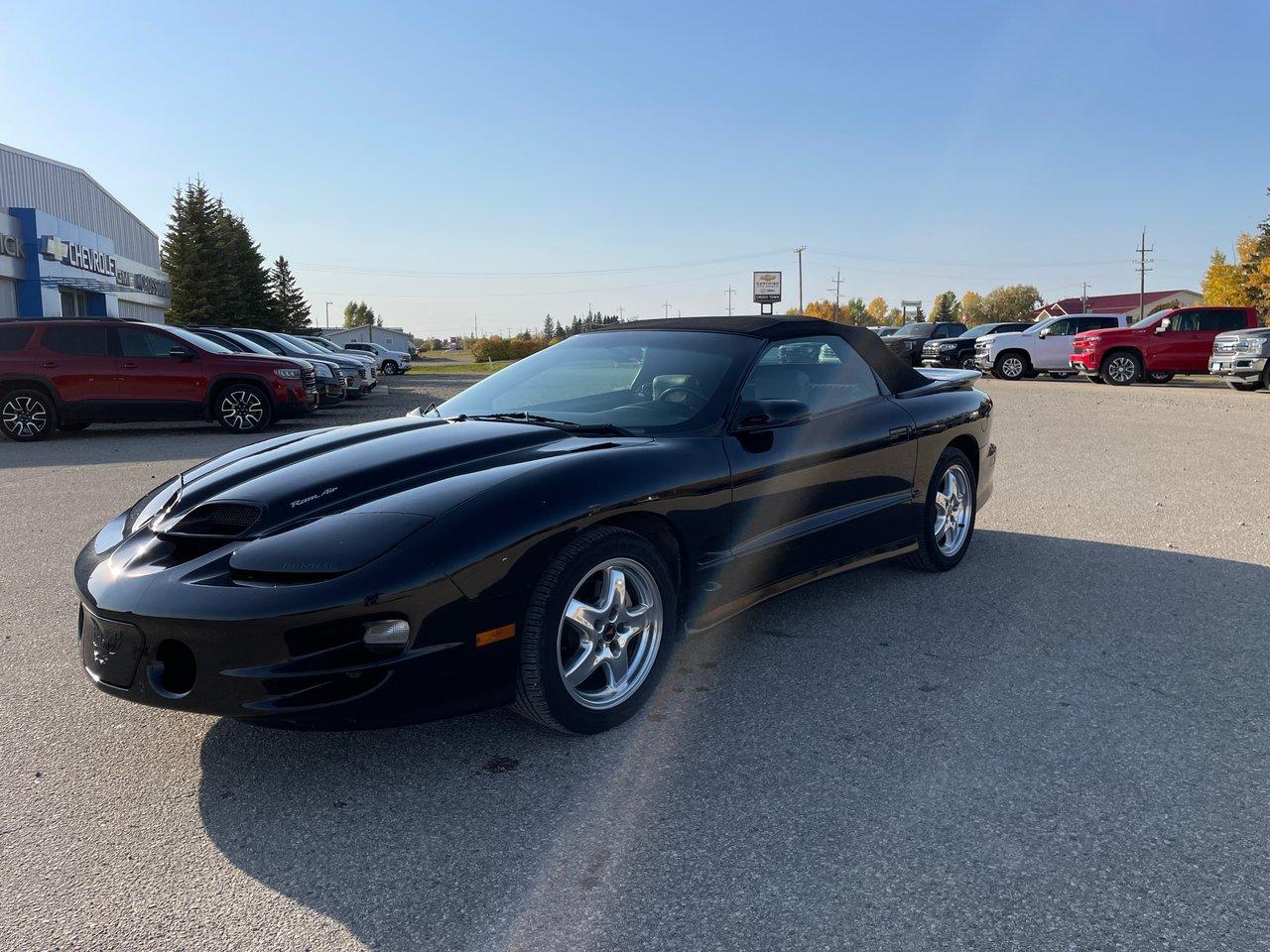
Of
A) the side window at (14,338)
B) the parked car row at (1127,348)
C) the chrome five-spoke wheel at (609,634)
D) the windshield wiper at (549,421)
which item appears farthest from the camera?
the parked car row at (1127,348)

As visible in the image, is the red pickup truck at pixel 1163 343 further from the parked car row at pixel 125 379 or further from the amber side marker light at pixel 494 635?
the amber side marker light at pixel 494 635

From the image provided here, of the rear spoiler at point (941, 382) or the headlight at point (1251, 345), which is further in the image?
the headlight at point (1251, 345)

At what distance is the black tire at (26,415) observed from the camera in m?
12.2

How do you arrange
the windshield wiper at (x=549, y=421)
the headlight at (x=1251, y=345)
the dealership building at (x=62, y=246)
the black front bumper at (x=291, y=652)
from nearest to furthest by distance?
the black front bumper at (x=291, y=652)
the windshield wiper at (x=549, y=421)
the headlight at (x=1251, y=345)
the dealership building at (x=62, y=246)

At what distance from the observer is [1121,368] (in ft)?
72.5

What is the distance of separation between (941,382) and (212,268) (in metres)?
52.7

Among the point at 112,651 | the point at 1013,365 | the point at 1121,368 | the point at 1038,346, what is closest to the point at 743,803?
the point at 112,651

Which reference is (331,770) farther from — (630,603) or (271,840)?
(630,603)

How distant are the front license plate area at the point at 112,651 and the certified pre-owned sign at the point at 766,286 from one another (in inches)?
3242

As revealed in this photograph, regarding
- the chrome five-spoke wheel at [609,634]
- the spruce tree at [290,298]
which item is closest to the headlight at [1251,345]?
the chrome five-spoke wheel at [609,634]

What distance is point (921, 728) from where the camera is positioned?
10.1 feet

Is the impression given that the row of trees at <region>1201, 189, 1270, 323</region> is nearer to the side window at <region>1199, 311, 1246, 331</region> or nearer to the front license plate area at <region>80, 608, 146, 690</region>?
the side window at <region>1199, 311, 1246, 331</region>

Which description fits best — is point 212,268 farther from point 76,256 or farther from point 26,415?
point 26,415

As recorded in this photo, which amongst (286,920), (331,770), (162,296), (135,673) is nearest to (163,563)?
(135,673)
